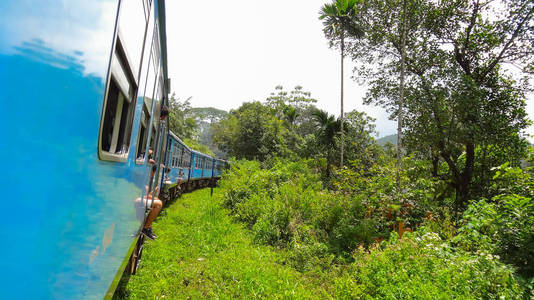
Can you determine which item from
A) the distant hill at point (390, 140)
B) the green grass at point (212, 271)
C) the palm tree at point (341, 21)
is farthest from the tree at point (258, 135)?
the green grass at point (212, 271)

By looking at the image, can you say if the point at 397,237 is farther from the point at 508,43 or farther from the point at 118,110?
the point at 508,43

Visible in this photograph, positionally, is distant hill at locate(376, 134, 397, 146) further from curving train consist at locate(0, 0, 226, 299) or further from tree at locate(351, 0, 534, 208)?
curving train consist at locate(0, 0, 226, 299)

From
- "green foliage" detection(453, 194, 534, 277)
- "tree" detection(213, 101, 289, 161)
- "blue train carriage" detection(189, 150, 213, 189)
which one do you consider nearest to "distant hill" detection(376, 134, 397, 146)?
"tree" detection(213, 101, 289, 161)

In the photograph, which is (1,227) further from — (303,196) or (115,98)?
(303,196)

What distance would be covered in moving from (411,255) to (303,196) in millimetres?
4199

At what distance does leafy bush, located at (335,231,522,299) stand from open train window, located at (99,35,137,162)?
10.8ft

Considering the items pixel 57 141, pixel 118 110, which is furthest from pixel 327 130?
→ pixel 57 141

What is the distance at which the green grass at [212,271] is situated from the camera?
149 inches

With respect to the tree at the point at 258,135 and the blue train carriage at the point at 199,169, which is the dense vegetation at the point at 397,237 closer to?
the blue train carriage at the point at 199,169

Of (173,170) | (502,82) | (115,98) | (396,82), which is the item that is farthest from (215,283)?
(502,82)

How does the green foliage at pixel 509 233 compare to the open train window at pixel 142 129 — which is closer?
the open train window at pixel 142 129

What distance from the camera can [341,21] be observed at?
14938mm

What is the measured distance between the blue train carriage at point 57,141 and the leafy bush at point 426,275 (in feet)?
10.8

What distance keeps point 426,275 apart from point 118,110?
12.9 ft
